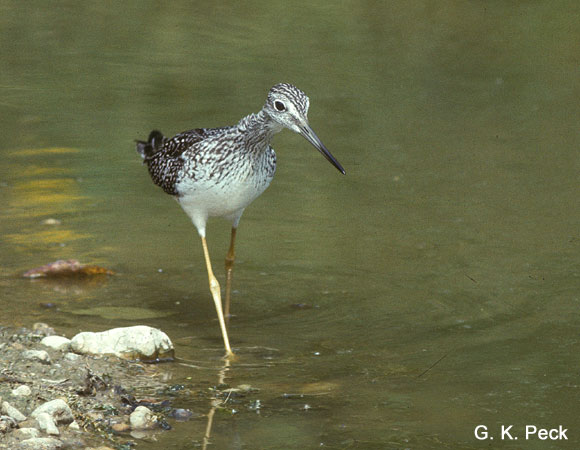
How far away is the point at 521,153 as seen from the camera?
37.8 ft

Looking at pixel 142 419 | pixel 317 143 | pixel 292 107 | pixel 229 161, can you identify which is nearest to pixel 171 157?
pixel 229 161

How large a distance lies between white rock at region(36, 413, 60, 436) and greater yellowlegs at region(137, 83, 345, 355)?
6.45 feet

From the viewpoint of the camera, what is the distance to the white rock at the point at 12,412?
5.38 meters

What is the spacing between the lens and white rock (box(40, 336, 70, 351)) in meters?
6.54

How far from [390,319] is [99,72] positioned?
23.5ft

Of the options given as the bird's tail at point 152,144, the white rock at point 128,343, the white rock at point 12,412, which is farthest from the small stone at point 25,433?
the bird's tail at point 152,144

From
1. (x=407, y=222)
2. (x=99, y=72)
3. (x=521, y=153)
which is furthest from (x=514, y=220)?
(x=99, y=72)

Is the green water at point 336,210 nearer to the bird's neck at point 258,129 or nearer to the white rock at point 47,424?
the white rock at point 47,424

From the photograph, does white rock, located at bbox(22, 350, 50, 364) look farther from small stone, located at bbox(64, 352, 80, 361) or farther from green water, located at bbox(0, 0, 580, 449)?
green water, located at bbox(0, 0, 580, 449)

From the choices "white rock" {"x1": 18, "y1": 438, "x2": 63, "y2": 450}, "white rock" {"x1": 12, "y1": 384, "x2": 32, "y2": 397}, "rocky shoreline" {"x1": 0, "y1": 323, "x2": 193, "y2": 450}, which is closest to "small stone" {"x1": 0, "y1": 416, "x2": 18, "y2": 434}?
"rocky shoreline" {"x1": 0, "y1": 323, "x2": 193, "y2": 450}

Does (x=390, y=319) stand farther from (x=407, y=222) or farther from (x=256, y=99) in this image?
(x=256, y=99)

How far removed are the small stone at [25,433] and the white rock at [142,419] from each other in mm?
597

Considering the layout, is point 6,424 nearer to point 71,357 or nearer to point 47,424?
point 47,424

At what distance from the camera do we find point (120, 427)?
5.71m
